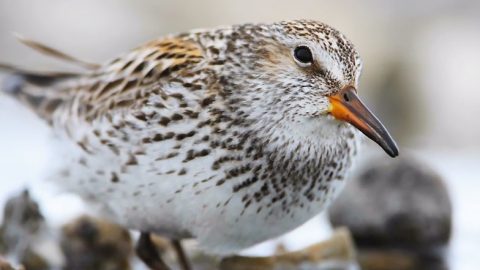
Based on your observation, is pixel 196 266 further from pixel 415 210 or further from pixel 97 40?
pixel 97 40

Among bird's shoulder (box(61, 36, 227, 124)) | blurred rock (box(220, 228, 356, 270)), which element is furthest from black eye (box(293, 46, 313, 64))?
blurred rock (box(220, 228, 356, 270))

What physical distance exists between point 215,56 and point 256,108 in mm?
536

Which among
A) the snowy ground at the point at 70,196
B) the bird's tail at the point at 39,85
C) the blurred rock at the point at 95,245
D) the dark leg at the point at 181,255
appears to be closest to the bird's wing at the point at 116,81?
the bird's tail at the point at 39,85

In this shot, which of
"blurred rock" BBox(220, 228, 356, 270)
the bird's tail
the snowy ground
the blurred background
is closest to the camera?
the bird's tail

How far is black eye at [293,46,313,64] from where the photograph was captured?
577 centimetres

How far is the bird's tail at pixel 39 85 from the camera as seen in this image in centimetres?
757

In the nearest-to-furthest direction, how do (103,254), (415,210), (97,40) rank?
(103,254)
(415,210)
(97,40)

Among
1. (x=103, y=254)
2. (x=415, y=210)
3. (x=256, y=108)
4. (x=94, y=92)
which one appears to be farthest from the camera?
(x=415, y=210)

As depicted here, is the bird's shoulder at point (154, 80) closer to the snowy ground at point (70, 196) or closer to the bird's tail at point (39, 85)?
the bird's tail at point (39, 85)

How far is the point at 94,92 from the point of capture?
7.02m

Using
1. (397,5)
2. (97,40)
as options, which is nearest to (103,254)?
(97,40)

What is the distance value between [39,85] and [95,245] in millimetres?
1203

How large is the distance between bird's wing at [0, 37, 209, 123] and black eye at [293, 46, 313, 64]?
72 cm

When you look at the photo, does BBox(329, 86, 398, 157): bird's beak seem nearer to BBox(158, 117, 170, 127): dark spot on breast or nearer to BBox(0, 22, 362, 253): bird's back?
BBox(0, 22, 362, 253): bird's back
